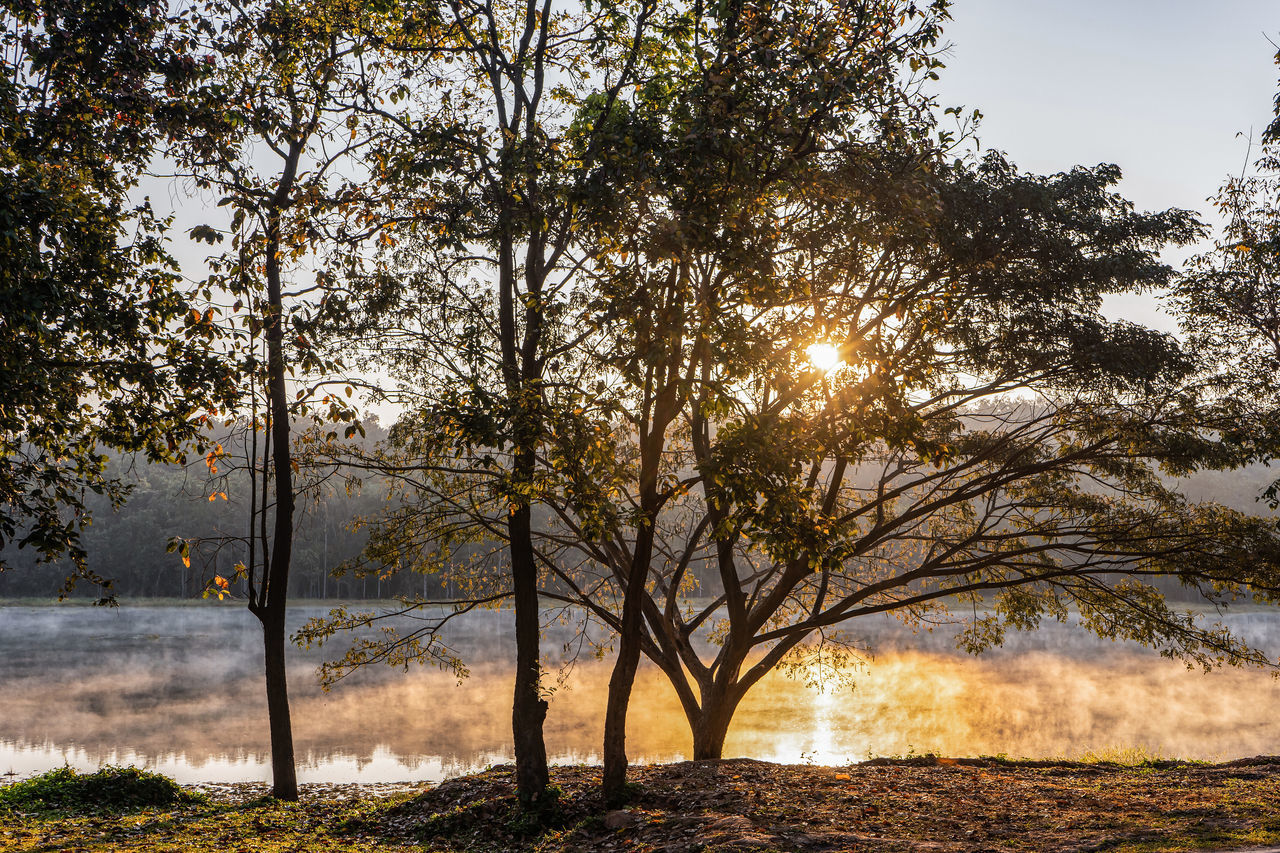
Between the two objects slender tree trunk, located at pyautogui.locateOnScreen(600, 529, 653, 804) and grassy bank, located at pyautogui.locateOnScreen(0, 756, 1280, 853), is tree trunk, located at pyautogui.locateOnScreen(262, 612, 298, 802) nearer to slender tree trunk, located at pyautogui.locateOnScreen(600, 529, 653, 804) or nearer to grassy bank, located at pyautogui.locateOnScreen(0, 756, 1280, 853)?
grassy bank, located at pyautogui.locateOnScreen(0, 756, 1280, 853)

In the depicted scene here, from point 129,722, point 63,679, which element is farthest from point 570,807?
point 63,679

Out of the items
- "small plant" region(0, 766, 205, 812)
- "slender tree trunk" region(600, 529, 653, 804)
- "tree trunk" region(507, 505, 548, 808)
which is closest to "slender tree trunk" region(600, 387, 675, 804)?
"slender tree trunk" region(600, 529, 653, 804)

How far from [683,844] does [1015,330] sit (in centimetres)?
810

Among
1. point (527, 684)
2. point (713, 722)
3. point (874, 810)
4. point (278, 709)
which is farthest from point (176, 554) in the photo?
point (874, 810)

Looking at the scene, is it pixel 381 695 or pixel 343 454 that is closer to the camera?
pixel 343 454

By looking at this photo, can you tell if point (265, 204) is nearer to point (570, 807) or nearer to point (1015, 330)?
Result: point (570, 807)

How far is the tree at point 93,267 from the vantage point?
7.41 m

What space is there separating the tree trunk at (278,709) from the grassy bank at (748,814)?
469mm

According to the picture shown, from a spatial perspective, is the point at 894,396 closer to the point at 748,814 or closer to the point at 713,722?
the point at 748,814

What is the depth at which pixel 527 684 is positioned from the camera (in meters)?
10.1

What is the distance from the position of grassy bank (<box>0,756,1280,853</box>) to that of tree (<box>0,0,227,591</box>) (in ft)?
10.9

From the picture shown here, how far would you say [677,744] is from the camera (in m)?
19.2

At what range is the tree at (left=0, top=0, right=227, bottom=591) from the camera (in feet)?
24.3

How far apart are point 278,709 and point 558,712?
1185 centimetres
